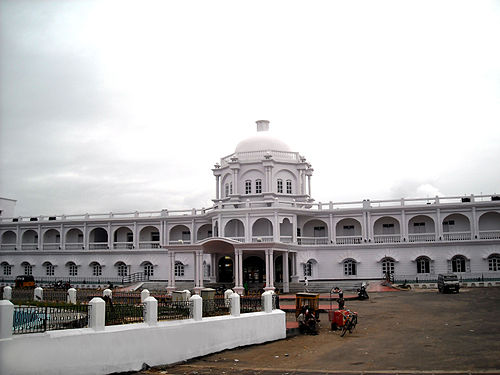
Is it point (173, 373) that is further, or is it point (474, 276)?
point (474, 276)

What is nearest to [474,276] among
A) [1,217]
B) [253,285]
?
[253,285]

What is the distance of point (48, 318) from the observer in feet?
45.1

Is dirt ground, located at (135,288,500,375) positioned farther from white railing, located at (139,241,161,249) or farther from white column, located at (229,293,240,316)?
white railing, located at (139,241,161,249)

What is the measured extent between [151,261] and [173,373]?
36.1m

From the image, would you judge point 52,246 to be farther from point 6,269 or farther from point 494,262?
point 494,262

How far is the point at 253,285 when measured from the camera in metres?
42.3

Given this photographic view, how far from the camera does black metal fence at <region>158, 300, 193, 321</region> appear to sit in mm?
16831

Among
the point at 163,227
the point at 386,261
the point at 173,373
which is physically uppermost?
the point at 163,227

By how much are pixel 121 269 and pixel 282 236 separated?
1692 centimetres

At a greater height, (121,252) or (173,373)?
(121,252)

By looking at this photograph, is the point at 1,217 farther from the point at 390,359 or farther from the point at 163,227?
the point at 390,359

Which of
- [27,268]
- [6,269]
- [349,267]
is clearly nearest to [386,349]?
[349,267]

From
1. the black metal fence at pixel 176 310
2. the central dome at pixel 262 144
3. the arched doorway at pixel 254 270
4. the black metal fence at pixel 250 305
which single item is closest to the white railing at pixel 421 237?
the arched doorway at pixel 254 270

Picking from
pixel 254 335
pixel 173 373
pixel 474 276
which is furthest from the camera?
pixel 474 276
